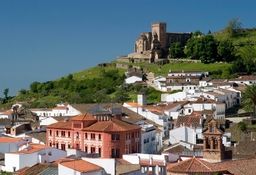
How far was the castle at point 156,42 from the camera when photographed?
412ft

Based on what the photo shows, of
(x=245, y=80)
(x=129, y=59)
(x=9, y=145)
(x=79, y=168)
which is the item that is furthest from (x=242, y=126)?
(x=129, y=59)

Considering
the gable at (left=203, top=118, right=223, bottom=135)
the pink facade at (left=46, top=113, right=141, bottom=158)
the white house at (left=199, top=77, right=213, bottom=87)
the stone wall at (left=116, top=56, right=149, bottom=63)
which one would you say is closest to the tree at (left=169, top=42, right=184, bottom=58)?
the stone wall at (left=116, top=56, right=149, bottom=63)

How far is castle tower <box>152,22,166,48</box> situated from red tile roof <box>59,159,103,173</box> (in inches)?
3979

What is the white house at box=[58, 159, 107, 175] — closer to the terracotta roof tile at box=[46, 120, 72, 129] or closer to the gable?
the gable

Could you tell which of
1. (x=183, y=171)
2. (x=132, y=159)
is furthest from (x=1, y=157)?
(x=183, y=171)

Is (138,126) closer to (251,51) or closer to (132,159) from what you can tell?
(132,159)

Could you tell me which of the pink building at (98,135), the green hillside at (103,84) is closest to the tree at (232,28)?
the green hillside at (103,84)

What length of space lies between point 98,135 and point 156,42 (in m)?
77.0

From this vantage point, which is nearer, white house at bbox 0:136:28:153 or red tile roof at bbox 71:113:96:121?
white house at bbox 0:136:28:153

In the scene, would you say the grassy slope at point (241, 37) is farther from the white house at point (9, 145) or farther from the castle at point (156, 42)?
the white house at point (9, 145)

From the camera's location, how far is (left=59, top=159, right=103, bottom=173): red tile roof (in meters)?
32.1

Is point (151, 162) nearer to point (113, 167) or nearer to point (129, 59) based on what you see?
point (113, 167)

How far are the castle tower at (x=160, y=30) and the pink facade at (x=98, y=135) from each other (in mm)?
77299

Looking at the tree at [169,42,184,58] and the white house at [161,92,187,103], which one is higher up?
the tree at [169,42,184,58]
